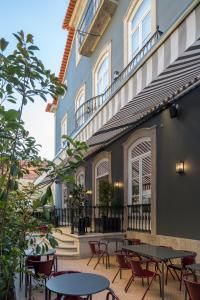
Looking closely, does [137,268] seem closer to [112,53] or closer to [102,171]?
[112,53]

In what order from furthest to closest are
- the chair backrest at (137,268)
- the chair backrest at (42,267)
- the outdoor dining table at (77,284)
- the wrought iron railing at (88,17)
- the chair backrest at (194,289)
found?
the wrought iron railing at (88,17) < the chair backrest at (137,268) < the chair backrest at (42,267) < the chair backrest at (194,289) < the outdoor dining table at (77,284)

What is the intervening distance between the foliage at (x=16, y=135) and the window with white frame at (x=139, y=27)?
274 inches

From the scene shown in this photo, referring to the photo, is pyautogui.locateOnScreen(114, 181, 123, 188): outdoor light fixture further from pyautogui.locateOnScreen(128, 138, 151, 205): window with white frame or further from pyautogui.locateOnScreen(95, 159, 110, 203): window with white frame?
pyautogui.locateOnScreen(95, 159, 110, 203): window with white frame

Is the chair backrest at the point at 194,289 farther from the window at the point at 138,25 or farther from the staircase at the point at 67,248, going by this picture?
the window at the point at 138,25

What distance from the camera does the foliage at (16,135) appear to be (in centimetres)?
261

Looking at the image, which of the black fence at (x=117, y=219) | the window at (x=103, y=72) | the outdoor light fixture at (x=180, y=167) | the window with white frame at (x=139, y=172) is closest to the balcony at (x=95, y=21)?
the window at (x=103, y=72)

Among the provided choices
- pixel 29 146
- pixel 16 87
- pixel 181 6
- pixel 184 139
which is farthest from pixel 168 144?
pixel 16 87

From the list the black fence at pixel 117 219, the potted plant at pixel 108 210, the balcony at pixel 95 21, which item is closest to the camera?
the black fence at pixel 117 219

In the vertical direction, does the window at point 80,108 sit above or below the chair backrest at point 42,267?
above

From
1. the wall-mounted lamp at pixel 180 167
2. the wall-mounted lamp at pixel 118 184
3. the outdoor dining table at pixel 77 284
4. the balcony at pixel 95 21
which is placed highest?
the balcony at pixel 95 21

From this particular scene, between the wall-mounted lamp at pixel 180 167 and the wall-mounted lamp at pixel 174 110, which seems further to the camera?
the wall-mounted lamp at pixel 174 110

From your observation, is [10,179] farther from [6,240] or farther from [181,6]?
[181,6]

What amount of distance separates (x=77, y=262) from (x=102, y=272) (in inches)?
60.5

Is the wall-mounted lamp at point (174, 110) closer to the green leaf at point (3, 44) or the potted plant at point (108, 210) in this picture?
the potted plant at point (108, 210)
